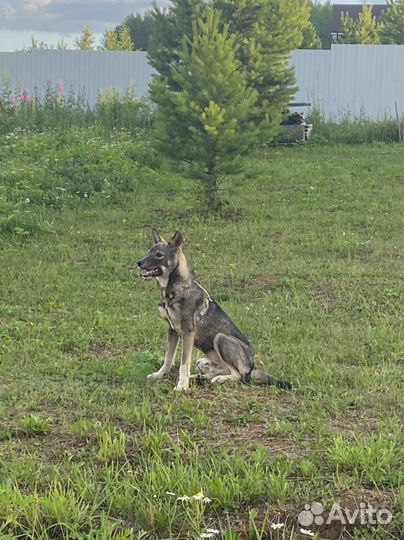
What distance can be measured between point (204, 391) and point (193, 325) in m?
0.47

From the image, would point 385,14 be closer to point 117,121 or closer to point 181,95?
point 117,121

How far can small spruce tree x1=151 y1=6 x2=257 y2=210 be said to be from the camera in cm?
1113

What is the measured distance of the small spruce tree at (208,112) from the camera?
→ 1113cm

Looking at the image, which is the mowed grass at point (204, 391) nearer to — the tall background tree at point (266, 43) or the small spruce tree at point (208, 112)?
the small spruce tree at point (208, 112)

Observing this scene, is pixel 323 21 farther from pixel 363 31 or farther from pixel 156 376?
pixel 156 376

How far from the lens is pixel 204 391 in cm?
476

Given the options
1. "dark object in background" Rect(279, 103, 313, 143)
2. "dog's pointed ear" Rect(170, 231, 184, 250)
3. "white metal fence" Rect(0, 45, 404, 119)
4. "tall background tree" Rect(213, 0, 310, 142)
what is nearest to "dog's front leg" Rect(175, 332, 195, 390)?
"dog's pointed ear" Rect(170, 231, 184, 250)

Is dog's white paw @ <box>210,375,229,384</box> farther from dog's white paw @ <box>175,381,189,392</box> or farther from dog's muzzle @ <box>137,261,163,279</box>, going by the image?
dog's muzzle @ <box>137,261,163,279</box>

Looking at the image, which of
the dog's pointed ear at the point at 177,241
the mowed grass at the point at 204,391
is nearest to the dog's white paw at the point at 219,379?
the mowed grass at the point at 204,391

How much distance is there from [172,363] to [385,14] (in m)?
37.5

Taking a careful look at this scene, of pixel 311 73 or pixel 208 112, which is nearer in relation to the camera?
pixel 208 112

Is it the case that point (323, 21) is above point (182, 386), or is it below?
above

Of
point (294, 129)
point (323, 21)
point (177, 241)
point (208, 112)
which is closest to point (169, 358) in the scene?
point (177, 241)

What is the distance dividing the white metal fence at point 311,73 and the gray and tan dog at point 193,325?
64.3 feet
